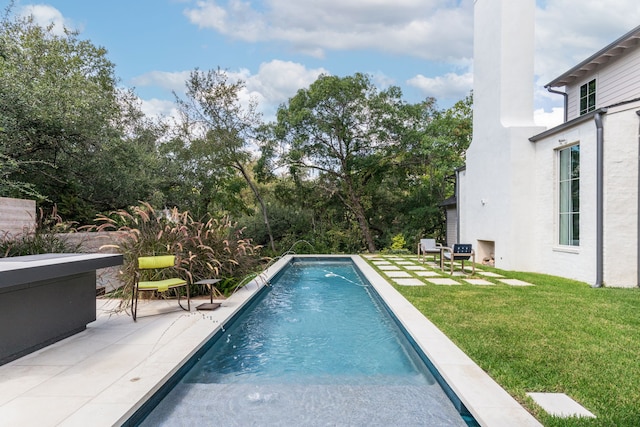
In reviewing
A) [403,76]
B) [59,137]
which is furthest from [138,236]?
[403,76]

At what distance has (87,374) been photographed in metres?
2.98

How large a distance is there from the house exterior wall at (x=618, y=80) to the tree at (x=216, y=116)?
12.0m

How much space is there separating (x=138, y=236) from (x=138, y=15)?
9176 millimetres

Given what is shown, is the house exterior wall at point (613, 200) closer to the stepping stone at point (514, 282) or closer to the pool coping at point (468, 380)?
the stepping stone at point (514, 282)

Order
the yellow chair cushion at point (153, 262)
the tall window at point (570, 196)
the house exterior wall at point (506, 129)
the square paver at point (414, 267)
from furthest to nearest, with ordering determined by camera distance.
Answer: the square paver at point (414, 267) → the house exterior wall at point (506, 129) → the tall window at point (570, 196) → the yellow chair cushion at point (153, 262)

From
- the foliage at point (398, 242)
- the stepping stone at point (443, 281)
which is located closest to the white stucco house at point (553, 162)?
the stepping stone at point (443, 281)

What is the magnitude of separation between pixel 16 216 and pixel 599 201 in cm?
1108

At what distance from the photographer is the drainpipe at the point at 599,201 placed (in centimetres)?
713

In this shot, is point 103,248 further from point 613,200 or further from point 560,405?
point 613,200

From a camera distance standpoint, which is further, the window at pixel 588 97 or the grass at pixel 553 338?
the window at pixel 588 97

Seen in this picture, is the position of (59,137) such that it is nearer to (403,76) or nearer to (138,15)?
(138,15)

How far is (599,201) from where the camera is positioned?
23.4ft

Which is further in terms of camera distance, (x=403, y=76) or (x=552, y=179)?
(x=403, y=76)

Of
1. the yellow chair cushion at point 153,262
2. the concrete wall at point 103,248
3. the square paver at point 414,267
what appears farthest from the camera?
the square paver at point 414,267
